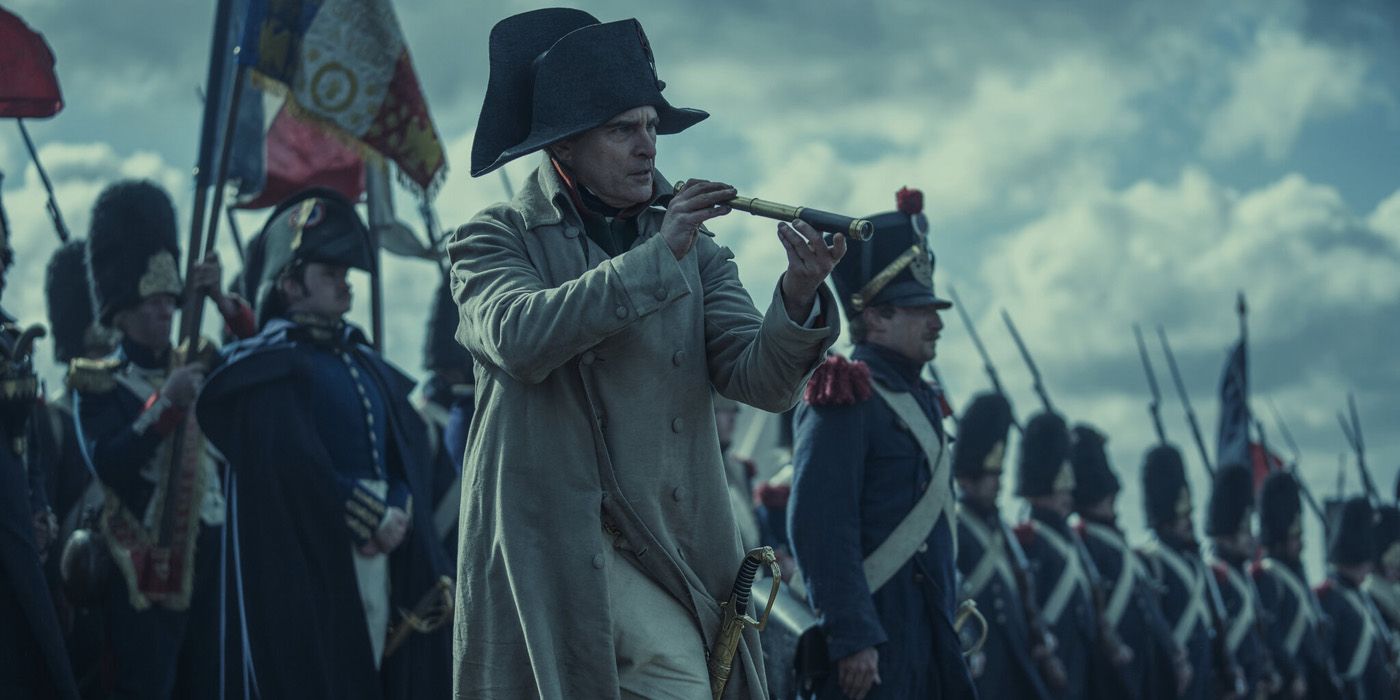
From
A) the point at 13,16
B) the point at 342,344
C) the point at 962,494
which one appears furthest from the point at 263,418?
the point at 962,494

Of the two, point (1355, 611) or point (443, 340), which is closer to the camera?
point (443, 340)

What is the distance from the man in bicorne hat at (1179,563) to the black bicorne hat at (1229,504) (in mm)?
494

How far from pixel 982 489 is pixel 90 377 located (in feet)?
17.4

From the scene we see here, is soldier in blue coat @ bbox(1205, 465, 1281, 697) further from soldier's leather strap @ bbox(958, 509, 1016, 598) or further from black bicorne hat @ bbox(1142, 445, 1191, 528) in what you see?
soldier's leather strap @ bbox(958, 509, 1016, 598)

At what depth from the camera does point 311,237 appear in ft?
26.5

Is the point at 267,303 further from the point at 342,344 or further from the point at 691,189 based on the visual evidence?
the point at 691,189

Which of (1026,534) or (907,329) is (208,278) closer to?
(907,329)

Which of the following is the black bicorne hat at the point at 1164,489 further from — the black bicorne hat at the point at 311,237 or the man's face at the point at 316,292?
the man's face at the point at 316,292

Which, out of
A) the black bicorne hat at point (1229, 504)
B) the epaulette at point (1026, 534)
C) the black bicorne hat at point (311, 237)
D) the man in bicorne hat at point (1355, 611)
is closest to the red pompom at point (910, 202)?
the black bicorne hat at point (311, 237)

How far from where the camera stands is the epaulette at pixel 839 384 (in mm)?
7051

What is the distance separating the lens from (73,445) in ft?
30.8

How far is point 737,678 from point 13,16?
16.8 ft

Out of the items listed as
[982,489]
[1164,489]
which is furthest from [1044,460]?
[1164,489]

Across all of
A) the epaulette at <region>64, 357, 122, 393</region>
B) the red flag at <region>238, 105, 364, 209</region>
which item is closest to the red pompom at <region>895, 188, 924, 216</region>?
the epaulette at <region>64, 357, 122, 393</region>
